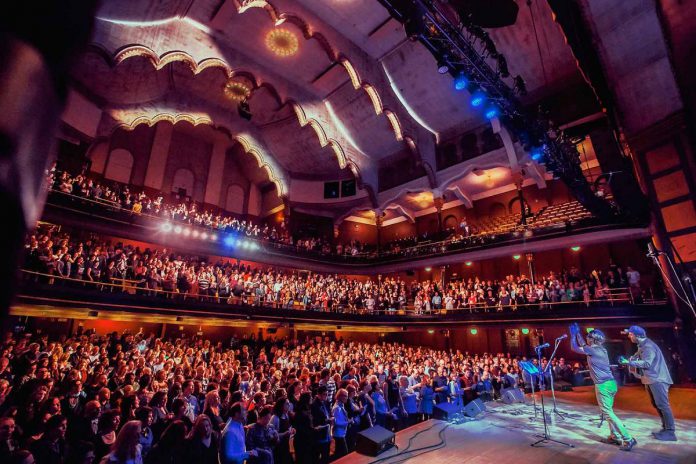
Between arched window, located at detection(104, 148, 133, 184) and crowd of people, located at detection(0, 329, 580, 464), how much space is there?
33.8 ft

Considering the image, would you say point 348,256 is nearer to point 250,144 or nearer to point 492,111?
point 250,144

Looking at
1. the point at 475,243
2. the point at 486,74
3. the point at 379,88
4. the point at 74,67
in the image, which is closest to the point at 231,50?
the point at 379,88

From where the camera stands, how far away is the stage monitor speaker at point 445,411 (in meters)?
7.95

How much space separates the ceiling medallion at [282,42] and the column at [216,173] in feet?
26.5

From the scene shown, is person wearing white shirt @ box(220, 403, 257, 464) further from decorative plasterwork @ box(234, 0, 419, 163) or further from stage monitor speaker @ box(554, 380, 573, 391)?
decorative plasterwork @ box(234, 0, 419, 163)

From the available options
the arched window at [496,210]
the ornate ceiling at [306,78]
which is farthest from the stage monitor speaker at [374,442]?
the arched window at [496,210]

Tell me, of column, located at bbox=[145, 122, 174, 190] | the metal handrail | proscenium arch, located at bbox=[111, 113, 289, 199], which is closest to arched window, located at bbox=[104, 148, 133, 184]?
column, located at bbox=[145, 122, 174, 190]

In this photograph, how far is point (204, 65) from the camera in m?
15.0

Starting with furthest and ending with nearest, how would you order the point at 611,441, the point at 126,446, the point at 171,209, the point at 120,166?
the point at 120,166 → the point at 171,209 → the point at 611,441 → the point at 126,446

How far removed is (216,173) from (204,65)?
857 cm

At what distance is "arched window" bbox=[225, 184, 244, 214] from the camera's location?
76.4ft

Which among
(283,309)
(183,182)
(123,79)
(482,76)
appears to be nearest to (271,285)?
(283,309)

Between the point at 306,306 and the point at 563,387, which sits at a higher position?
the point at 306,306

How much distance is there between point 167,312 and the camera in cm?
1255
